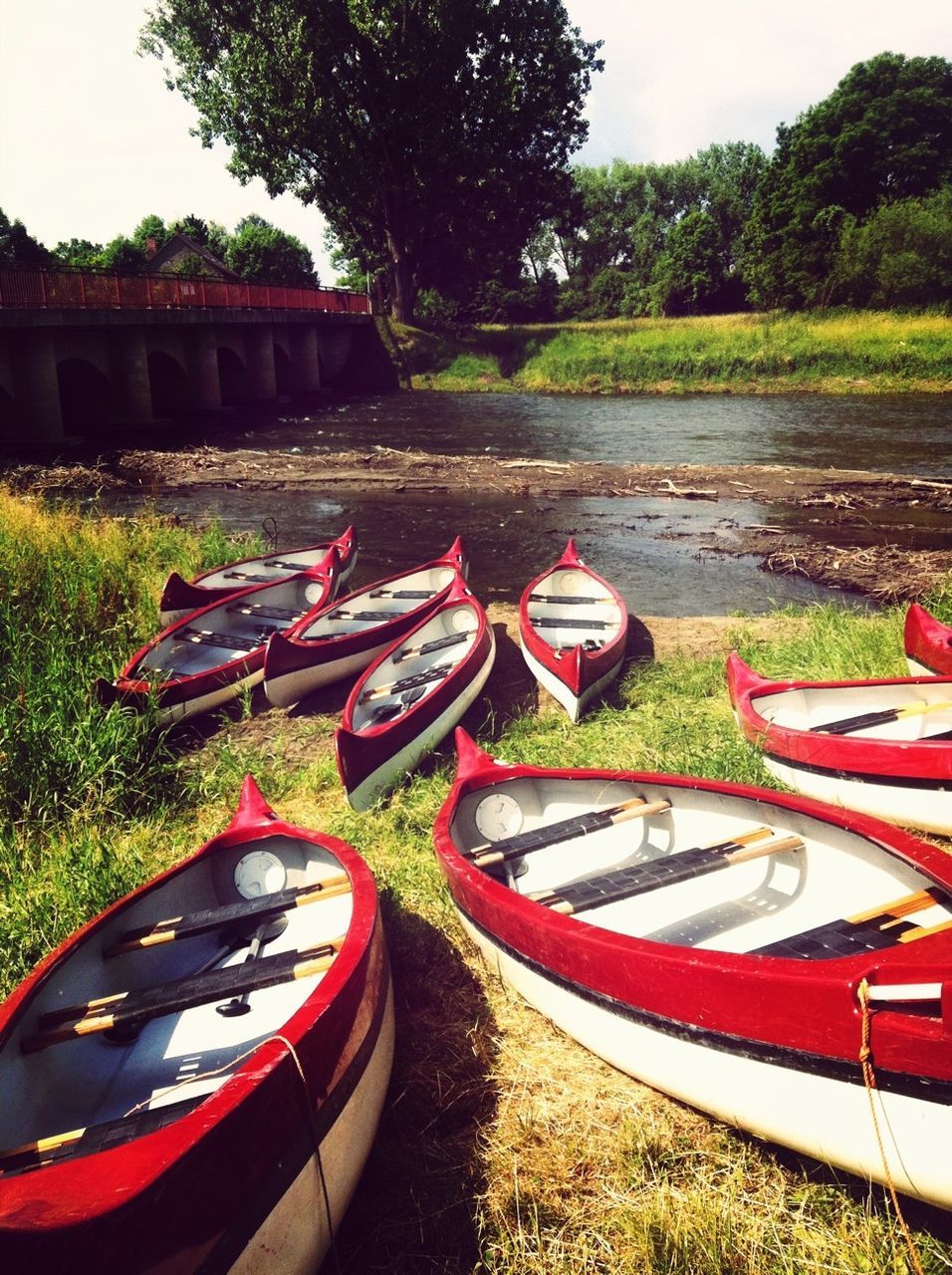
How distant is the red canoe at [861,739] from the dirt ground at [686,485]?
181 inches

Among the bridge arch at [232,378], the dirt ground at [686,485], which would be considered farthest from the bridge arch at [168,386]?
the dirt ground at [686,485]

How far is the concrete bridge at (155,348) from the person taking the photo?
63.3 ft

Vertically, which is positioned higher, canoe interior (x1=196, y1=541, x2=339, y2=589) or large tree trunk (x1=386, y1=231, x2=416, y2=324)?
large tree trunk (x1=386, y1=231, x2=416, y2=324)

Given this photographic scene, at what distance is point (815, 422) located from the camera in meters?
23.4

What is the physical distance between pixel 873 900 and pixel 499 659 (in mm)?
5138

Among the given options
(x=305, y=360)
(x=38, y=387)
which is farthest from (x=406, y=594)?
(x=305, y=360)

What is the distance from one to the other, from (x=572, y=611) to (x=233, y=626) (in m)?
3.65

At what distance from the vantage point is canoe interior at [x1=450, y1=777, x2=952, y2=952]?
354cm

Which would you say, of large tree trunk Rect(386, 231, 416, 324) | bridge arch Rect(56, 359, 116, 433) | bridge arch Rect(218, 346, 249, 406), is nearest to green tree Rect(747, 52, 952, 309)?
large tree trunk Rect(386, 231, 416, 324)

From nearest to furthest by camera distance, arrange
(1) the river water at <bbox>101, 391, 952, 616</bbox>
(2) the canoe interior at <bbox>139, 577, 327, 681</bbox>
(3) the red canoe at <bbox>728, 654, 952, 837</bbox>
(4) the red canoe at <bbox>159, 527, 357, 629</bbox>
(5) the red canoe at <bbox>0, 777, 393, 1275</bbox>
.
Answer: (5) the red canoe at <bbox>0, 777, 393, 1275</bbox>
(3) the red canoe at <bbox>728, 654, 952, 837</bbox>
(2) the canoe interior at <bbox>139, 577, 327, 681</bbox>
(4) the red canoe at <bbox>159, 527, 357, 629</bbox>
(1) the river water at <bbox>101, 391, 952, 616</bbox>

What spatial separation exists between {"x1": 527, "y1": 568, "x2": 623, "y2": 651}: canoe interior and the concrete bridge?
50.1ft

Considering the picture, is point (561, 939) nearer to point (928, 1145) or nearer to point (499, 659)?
point (928, 1145)

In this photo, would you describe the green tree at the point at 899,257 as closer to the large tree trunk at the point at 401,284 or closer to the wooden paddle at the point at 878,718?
the large tree trunk at the point at 401,284

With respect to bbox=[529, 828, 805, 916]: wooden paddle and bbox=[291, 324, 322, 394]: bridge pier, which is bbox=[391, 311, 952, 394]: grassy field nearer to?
bbox=[291, 324, 322, 394]: bridge pier
